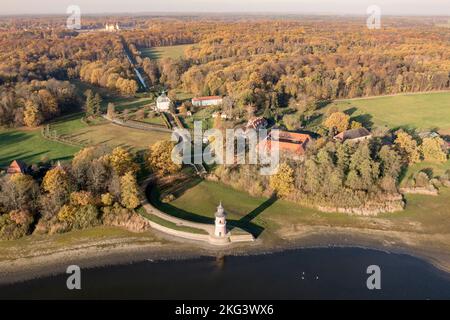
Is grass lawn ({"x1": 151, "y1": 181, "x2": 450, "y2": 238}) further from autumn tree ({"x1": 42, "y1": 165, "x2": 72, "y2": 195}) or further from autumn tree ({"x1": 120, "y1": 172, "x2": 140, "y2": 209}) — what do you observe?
autumn tree ({"x1": 42, "y1": 165, "x2": 72, "y2": 195})

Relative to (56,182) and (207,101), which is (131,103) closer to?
(207,101)

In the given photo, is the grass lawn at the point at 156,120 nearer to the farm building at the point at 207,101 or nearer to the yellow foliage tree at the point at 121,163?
the farm building at the point at 207,101

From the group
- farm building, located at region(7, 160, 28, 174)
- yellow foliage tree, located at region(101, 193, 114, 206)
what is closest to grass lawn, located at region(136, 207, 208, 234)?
yellow foliage tree, located at region(101, 193, 114, 206)

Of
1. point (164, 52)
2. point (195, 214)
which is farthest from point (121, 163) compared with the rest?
point (164, 52)

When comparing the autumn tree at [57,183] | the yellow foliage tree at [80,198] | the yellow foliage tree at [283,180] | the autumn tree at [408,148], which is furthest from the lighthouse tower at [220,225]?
the autumn tree at [408,148]

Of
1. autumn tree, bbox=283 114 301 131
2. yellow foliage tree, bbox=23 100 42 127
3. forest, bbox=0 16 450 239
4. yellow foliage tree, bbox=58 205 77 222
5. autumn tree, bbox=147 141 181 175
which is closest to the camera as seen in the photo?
yellow foliage tree, bbox=58 205 77 222

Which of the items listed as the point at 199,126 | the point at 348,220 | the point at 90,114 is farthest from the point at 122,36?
the point at 348,220
